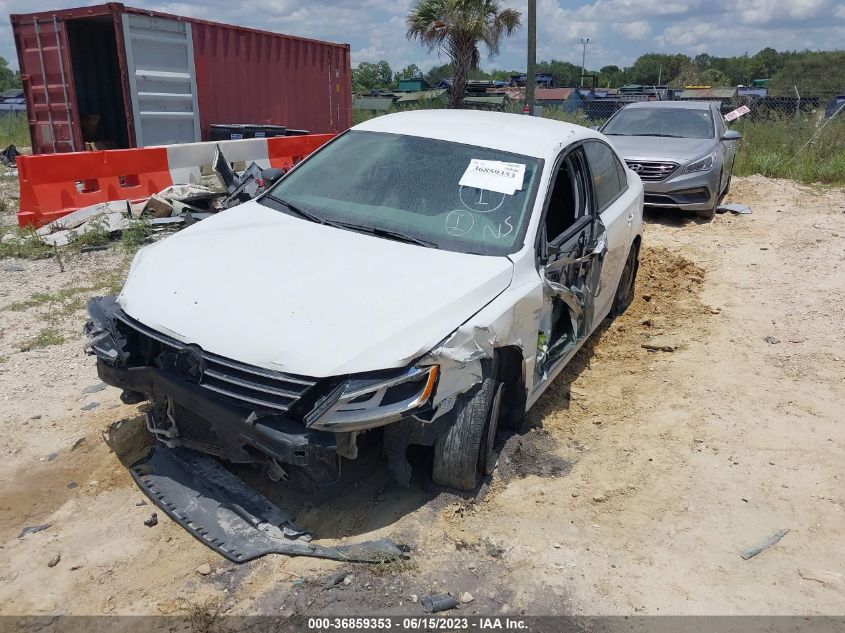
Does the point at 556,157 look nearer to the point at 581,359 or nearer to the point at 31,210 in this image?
the point at 581,359

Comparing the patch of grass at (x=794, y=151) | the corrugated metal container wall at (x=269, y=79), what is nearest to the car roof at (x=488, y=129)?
the corrugated metal container wall at (x=269, y=79)

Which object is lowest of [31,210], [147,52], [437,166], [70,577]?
[70,577]

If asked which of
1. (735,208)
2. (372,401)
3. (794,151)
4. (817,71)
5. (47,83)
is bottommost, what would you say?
(735,208)

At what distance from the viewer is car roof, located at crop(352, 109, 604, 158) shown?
175 inches

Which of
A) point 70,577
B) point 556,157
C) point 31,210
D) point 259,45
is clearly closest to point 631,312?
point 556,157

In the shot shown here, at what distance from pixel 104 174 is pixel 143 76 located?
2.89 meters

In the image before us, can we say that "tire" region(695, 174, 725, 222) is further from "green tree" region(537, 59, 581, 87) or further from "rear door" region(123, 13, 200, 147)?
"green tree" region(537, 59, 581, 87)

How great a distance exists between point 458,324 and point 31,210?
6771 mm

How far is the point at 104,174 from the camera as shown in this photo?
8445 millimetres

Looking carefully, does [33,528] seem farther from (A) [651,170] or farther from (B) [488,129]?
(A) [651,170]

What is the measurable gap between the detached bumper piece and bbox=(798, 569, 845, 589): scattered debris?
6.07 ft

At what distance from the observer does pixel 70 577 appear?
3.00 metres

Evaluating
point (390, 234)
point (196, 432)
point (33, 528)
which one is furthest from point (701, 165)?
point (33, 528)

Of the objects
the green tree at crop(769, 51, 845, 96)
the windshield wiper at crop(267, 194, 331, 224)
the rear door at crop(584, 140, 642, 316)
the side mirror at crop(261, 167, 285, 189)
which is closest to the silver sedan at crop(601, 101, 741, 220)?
the rear door at crop(584, 140, 642, 316)
